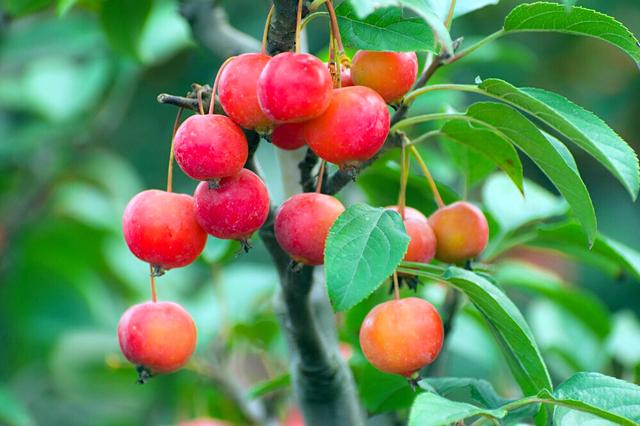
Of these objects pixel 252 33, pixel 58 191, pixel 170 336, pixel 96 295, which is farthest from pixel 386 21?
pixel 252 33

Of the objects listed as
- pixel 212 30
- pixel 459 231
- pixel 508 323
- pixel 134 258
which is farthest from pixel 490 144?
pixel 134 258

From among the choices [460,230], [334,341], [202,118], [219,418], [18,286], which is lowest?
[18,286]

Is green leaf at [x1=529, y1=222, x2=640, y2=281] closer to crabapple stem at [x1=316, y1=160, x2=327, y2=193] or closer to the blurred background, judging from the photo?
the blurred background

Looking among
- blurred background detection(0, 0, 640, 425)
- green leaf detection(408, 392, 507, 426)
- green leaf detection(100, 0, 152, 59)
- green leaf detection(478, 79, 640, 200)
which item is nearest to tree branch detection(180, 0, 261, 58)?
blurred background detection(0, 0, 640, 425)

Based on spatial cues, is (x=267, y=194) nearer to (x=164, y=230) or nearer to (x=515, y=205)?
(x=164, y=230)

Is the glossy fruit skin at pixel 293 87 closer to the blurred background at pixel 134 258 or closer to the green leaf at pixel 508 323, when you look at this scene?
the green leaf at pixel 508 323

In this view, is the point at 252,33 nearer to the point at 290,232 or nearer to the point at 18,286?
the point at 18,286

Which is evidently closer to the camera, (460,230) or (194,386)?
(460,230)

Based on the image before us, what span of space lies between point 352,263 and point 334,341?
304 mm

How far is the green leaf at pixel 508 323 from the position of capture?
718mm

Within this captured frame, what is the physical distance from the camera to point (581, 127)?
0.71 m

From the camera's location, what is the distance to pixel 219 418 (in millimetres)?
1529

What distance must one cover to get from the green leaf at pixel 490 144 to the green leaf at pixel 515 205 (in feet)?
1.09

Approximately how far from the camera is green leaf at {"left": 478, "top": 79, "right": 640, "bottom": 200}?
2.23 ft
